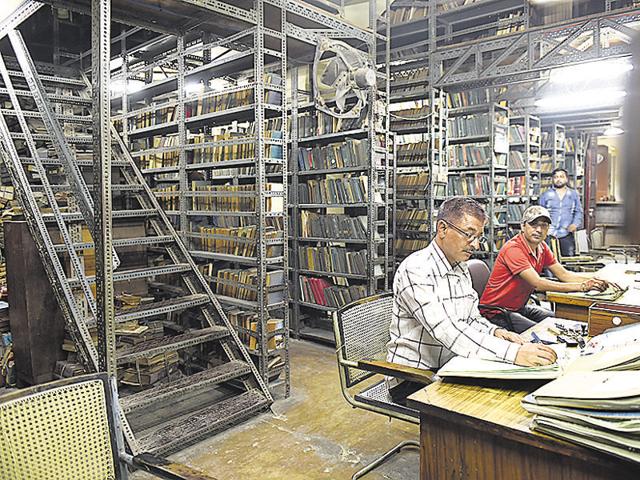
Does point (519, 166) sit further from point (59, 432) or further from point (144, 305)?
point (59, 432)

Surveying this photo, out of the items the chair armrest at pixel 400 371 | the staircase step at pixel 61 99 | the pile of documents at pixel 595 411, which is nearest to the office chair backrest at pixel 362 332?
the chair armrest at pixel 400 371

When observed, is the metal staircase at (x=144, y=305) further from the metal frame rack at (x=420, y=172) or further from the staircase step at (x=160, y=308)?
the metal frame rack at (x=420, y=172)

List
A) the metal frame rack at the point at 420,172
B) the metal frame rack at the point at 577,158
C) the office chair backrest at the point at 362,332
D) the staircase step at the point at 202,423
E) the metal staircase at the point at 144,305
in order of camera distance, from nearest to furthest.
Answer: the office chair backrest at the point at 362,332 → the staircase step at the point at 202,423 → the metal staircase at the point at 144,305 → the metal frame rack at the point at 420,172 → the metal frame rack at the point at 577,158

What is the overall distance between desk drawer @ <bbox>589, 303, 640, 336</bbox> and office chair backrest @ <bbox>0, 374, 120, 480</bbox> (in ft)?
6.91

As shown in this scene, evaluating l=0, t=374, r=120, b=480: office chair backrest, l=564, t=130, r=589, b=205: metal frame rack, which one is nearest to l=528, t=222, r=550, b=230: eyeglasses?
l=0, t=374, r=120, b=480: office chair backrest

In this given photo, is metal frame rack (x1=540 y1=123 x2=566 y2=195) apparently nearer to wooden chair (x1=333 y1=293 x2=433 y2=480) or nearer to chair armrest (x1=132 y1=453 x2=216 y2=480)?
wooden chair (x1=333 y1=293 x2=433 y2=480)

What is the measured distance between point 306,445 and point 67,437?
175 centimetres

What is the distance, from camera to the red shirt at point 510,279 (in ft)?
10.7

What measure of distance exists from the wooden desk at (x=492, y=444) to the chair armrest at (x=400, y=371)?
13.9 inches

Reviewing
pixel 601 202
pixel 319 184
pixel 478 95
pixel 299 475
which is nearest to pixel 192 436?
pixel 299 475

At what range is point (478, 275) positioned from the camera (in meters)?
3.58

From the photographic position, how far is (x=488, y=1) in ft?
19.5

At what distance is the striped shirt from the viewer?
199cm

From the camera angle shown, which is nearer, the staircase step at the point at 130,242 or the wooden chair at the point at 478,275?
the staircase step at the point at 130,242
